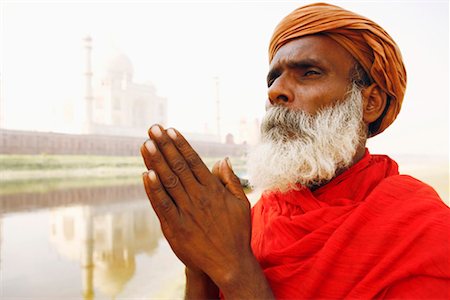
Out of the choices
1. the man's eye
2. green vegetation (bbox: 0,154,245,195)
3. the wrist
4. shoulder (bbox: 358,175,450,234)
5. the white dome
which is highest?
the white dome

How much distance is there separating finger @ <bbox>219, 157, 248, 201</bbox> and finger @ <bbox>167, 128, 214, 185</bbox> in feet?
0.16

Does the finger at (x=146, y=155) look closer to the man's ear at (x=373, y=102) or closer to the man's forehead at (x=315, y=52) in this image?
the man's forehead at (x=315, y=52)

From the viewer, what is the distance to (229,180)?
0.72 metres

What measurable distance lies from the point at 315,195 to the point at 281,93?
271mm

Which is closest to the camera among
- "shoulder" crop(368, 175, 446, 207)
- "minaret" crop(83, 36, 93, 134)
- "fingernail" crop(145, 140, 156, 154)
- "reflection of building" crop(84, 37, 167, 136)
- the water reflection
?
"fingernail" crop(145, 140, 156, 154)

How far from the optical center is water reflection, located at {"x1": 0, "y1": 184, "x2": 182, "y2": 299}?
10.9 ft

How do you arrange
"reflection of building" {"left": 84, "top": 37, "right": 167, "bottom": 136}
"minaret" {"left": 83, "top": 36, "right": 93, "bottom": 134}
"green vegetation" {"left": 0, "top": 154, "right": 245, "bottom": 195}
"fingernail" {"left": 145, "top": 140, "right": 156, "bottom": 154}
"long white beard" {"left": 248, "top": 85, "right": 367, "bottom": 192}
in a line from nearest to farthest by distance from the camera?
"fingernail" {"left": 145, "top": 140, "right": 156, "bottom": 154}, "long white beard" {"left": 248, "top": 85, "right": 367, "bottom": 192}, "green vegetation" {"left": 0, "top": 154, "right": 245, "bottom": 195}, "minaret" {"left": 83, "top": 36, "right": 93, "bottom": 134}, "reflection of building" {"left": 84, "top": 37, "right": 167, "bottom": 136}

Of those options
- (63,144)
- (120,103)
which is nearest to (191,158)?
(63,144)

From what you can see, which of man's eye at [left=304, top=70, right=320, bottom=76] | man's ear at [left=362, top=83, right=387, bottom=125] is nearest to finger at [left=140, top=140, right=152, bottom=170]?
man's eye at [left=304, top=70, right=320, bottom=76]

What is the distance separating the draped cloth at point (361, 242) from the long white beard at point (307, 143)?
5 centimetres

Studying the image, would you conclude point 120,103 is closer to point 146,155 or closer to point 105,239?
point 105,239

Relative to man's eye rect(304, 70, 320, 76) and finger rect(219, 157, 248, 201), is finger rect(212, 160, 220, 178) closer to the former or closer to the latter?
finger rect(219, 157, 248, 201)

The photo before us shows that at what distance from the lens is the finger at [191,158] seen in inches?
26.5

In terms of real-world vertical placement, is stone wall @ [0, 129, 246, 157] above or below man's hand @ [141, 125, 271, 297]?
below
